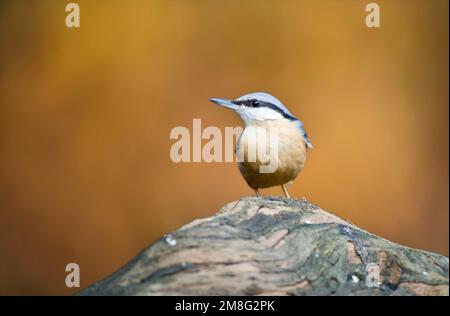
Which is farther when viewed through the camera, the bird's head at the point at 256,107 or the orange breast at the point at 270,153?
the bird's head at the point at 256,107

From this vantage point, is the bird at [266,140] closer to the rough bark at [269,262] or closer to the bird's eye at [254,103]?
the bird's eye at [254,103]

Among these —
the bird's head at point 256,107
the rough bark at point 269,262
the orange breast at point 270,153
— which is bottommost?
the rough bark at point 269,262

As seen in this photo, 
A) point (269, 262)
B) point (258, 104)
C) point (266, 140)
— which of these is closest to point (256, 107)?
point (258, 104)

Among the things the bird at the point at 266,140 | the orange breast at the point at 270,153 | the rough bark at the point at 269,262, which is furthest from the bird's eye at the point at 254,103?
the rough bark at the point at 269,262

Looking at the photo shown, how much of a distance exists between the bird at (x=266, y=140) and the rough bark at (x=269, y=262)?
0.81 m

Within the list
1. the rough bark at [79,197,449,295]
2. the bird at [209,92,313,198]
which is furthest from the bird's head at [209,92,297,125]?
the rough bark at [79,197,449,295]

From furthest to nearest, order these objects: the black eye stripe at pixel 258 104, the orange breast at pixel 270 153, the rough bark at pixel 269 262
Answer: the black eye stripe at pixel 258 104
the orange breast at pixel 270 153
the rough bark at pixel 269 262

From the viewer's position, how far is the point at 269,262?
8.66 feet

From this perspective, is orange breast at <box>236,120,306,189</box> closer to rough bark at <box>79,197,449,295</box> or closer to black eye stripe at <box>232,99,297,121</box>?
black eye stripe at <box>232,99,297,121</box>

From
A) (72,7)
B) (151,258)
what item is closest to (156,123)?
(72,7)

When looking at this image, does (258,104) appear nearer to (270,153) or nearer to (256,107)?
(256,107)

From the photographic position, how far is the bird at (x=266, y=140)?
381 cm

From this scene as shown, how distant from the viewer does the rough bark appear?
2527mm

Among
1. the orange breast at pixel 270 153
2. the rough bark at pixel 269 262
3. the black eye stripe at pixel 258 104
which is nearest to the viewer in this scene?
the rough bark at pixel 269 262
